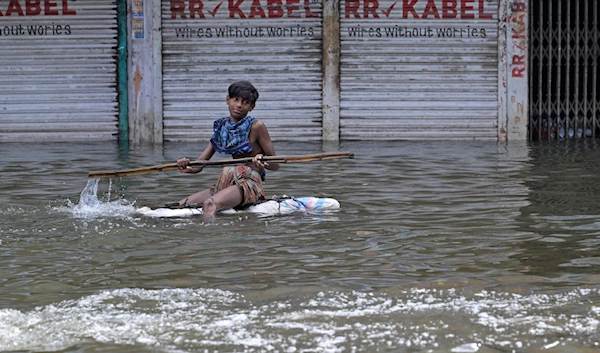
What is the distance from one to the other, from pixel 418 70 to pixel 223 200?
8.44m

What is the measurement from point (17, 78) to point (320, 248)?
10.5m

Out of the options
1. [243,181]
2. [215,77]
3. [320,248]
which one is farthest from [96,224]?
[215,77]

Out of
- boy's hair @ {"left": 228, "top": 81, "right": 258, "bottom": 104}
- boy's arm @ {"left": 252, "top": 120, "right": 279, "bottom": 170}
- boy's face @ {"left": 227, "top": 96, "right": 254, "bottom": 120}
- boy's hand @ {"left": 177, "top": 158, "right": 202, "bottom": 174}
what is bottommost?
boy's hand @ {"left": 177, "top": 158, "right": 202, "bottom": 174}

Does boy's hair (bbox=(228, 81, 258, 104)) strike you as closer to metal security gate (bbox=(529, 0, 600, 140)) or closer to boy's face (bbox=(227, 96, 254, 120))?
boy's face (bbox=(227, 96, 254, 120))

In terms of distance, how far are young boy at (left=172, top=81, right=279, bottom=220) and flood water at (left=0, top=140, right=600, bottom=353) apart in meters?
0.21

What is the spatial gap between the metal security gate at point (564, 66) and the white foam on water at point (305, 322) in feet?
36.6

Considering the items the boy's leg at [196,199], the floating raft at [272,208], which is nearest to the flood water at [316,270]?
the floating raft at [272,208]

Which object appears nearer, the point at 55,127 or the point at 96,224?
the point at 96,224

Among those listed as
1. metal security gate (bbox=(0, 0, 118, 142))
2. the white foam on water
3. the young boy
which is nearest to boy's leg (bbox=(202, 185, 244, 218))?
the young boy

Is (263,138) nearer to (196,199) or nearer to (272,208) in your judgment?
(272,208)

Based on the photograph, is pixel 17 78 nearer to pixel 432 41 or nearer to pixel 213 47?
pixel 213 47

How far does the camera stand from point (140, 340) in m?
3.34

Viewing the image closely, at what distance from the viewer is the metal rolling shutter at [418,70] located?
47.3 feet

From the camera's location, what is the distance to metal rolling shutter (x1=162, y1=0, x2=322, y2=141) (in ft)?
47.0
